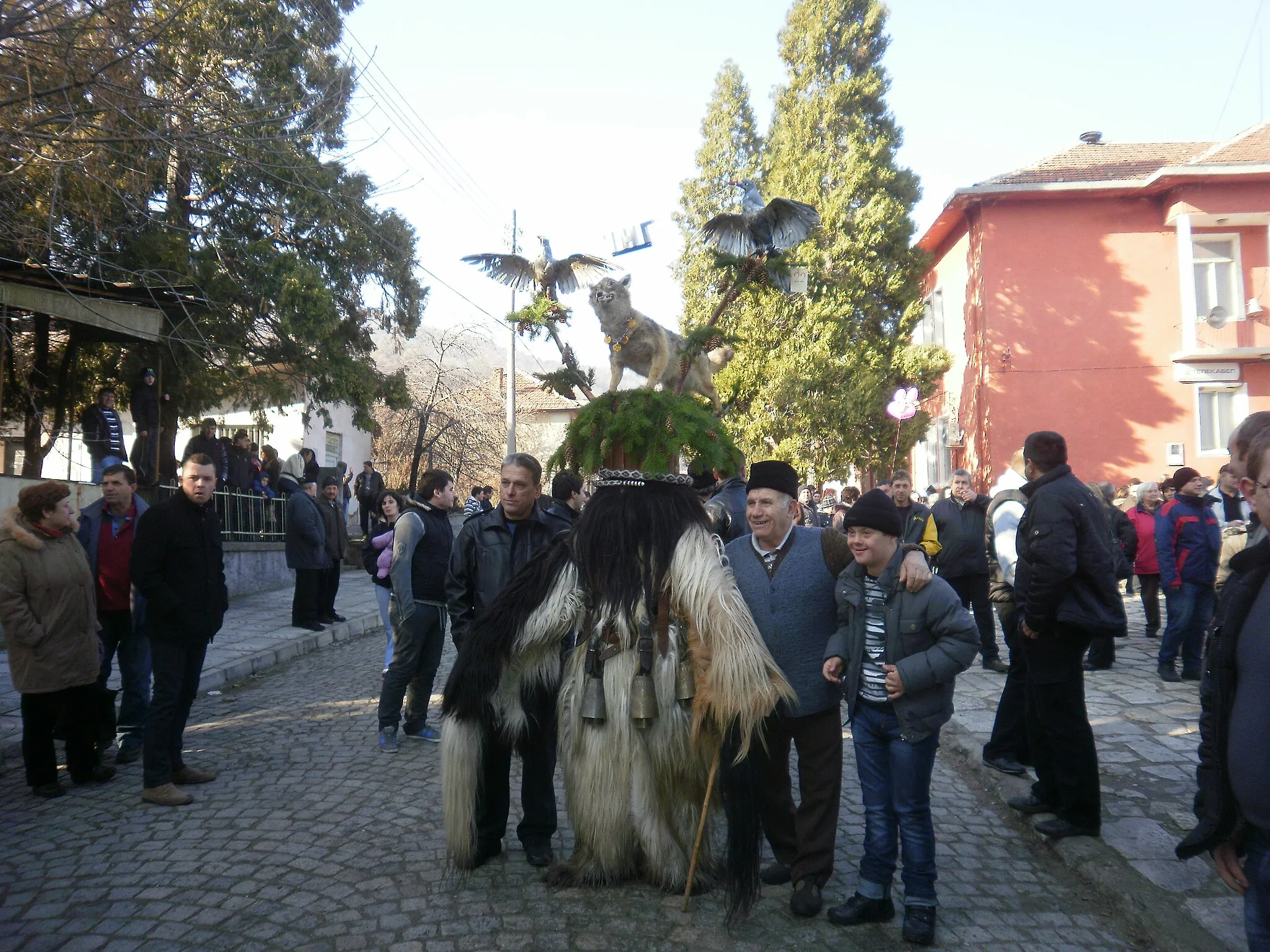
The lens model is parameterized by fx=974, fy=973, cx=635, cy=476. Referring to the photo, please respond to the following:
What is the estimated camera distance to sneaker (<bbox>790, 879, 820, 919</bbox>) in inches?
155

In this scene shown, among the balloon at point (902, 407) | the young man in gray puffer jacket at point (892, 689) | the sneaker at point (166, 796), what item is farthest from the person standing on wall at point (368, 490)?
the young man in gray puffer jacket at point (892, 689)

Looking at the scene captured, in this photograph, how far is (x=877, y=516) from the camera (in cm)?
384

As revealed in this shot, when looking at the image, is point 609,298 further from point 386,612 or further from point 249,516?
point 249,516

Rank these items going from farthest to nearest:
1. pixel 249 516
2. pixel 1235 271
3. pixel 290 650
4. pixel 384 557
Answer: pixel 1235 271, pixel 249 516, pixel 290 650, pixel 384 557

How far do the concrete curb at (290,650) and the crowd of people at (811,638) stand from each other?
151 cm

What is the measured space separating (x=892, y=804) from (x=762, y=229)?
3152 millimetres

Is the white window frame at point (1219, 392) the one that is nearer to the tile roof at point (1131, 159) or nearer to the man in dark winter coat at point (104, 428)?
the tile roof at point (1131, 159)

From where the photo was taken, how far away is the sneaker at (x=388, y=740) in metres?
6.61

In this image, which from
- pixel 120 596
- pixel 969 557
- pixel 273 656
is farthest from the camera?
pixel 273 656

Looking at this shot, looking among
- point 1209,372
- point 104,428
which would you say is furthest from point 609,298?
point 1209,372

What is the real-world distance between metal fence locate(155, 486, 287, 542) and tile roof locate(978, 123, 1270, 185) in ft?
52.6

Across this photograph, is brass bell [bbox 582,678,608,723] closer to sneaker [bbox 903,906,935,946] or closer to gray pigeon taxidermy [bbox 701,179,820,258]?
sneaker [bbox 903,906,935,946]

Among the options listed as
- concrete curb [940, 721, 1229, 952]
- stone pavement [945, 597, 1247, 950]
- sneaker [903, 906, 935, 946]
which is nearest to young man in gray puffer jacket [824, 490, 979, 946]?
sneaker [903, 906, 935, 946]

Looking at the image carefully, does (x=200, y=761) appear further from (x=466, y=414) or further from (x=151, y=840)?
(x=466, y=414)
